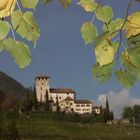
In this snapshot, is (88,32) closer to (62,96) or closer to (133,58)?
(133,58)

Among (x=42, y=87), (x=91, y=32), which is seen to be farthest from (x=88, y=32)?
(x=42, y=87)

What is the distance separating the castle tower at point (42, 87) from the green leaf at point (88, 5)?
501 ft

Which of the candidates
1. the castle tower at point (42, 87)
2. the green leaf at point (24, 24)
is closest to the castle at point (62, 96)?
the castle tower at point (42, 87)

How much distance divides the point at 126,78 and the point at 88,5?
0.34 meters

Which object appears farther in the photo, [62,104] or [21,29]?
[62,104]

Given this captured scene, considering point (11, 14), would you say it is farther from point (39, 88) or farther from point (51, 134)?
point (39, 88)

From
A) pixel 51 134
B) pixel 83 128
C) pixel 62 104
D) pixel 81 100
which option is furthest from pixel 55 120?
pixel 81 100

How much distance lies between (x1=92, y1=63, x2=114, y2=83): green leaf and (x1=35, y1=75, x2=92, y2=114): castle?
508 ft

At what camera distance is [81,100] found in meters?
172

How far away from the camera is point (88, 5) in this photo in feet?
5.16

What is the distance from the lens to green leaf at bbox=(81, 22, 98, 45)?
1562 millimetres

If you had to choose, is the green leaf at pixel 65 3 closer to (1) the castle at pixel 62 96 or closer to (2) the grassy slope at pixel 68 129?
(2) the grassy slope at pixel 68 129

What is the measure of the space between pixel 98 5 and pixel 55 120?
117m

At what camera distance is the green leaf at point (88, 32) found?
1.56 metres
